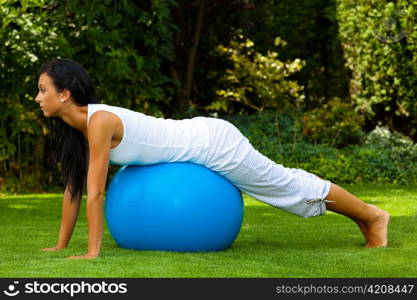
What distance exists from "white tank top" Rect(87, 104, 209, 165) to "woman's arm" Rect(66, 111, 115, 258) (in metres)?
0.15

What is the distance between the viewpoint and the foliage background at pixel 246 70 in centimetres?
1015

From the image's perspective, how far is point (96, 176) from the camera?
5.37 meters

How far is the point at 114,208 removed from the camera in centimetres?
566

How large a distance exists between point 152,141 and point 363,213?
1622mm

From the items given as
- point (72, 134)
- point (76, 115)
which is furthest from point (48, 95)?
point (72, 134)

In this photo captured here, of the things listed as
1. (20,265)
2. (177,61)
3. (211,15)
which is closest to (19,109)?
(177,61)

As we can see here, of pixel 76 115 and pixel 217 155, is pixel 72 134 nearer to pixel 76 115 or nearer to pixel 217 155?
pixel 76 115

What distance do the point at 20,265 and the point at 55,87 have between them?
1.18 meters

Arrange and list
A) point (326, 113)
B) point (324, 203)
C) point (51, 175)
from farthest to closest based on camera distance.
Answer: point (326, 113), point (51, 175), point (324, 203)

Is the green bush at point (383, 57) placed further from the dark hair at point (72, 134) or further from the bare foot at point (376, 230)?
the dark hair at point (72, 134)

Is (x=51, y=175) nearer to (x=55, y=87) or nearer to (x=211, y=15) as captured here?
(x=211, y=15)

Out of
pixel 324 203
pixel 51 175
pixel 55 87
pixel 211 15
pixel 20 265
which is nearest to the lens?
pixel 20 265

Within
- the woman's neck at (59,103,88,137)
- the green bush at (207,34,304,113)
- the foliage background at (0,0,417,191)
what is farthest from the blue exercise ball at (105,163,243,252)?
the green bush at (207,34,304,113)

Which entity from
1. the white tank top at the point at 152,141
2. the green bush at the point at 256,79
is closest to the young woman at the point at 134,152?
the white tank top at the point at 152,141
